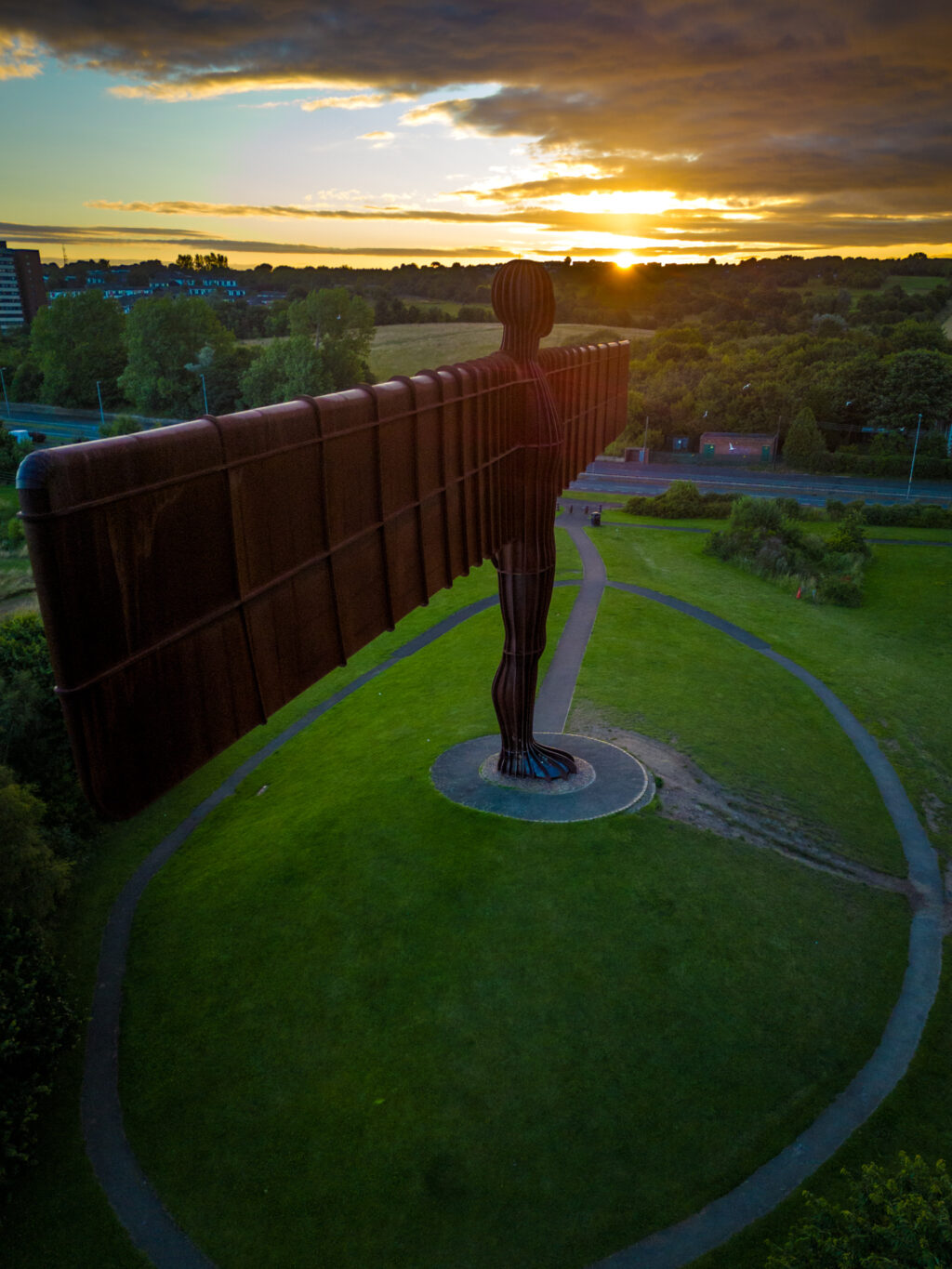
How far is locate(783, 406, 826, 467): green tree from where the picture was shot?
293ft

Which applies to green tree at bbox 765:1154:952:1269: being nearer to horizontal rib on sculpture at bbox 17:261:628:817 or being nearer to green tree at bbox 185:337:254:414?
horizontal rib on sculpture at bbox 17:261:628:817

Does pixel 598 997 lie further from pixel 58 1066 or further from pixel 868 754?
pixel 868 754

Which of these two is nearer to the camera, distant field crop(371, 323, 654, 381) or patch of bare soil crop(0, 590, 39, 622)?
patch of bare soil crop(0, 590, 39, 622)

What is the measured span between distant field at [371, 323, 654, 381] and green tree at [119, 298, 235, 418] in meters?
30.6

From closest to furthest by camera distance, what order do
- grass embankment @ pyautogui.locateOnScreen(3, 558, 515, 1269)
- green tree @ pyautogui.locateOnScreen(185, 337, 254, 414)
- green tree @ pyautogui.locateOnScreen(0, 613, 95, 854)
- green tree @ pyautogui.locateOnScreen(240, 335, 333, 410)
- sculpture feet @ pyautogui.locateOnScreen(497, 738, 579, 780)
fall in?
grass embankment @ pyautogui.locateOnScreen(3, 558, 515, 1269) < sculpture feet @ pyautogui.locateOnScreen(497, 738, 579, 780) < green tree @ pyautogui.locateOnScreen(0, 613, 95, 854) < green tree @ pyautogui.locateOnScreen(240, 335, 333, 410) < green tree @ pyautogui.locateOnScreen(185, 337, 254, 414)

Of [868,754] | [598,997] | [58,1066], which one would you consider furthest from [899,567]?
[58,1066]

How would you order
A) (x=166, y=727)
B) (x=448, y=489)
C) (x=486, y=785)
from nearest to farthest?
(x=166, y=727) → (x=448, y=489) → (x=486, y=785)

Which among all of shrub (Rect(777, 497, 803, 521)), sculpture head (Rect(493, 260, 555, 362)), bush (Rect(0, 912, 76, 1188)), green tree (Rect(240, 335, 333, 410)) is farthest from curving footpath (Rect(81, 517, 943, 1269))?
green tree (Rect(240, 335, 333, 410))

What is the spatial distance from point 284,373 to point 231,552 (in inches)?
3839

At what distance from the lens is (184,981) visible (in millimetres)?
20875

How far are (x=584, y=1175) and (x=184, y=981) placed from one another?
10736 millimetres

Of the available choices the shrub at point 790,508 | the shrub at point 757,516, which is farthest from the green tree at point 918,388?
the shrub at point 757,516

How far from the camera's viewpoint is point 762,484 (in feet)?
274

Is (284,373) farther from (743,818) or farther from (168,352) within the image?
(743,818)
